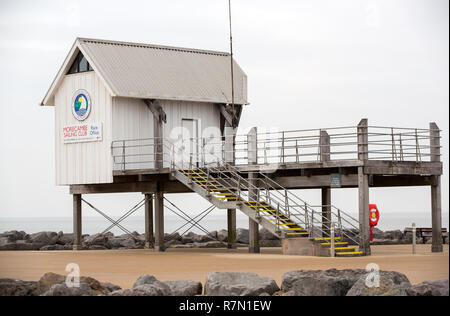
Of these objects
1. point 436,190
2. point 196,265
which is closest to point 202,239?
point 436,190

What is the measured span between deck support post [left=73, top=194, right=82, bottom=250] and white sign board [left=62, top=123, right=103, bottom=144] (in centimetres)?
268

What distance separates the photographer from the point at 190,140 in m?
32.1

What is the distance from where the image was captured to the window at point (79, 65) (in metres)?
33.0

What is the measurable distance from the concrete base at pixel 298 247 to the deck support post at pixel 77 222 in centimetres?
1078

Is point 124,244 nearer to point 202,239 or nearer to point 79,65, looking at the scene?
point 202,239

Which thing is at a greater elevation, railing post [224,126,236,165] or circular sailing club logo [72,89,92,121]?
circular sailing club logo [72,89,92,121]

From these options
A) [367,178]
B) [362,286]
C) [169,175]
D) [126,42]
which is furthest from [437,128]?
[362,286]

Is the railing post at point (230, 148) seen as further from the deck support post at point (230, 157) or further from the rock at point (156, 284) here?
the rock at point (156, 284)

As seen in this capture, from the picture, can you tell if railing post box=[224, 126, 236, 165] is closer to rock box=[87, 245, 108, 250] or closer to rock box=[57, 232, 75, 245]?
rock box=[87, 245, 108, 250]

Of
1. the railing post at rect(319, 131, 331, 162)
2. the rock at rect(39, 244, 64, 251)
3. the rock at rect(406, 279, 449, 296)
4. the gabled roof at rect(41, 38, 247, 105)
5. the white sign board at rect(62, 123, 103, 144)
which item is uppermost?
the gabled roof at rect(41, 38, 247, 105)

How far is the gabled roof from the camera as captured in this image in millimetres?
32062

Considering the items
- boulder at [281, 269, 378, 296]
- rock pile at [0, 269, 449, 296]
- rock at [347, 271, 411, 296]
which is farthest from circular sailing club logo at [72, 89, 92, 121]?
rock at [347, 271, 411, 296]

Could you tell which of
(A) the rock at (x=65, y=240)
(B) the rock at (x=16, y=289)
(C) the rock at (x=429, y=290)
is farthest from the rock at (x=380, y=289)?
(A) the rock at (x=65, y=240)
